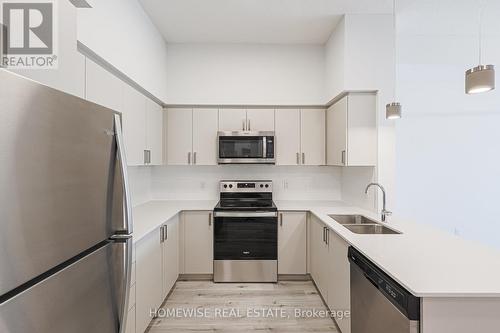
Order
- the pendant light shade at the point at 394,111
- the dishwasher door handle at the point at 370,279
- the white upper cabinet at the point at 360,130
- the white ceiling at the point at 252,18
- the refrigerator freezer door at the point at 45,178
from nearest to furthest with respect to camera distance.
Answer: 1. the refrigerator freezer door at the point at 45,178
2. the dishwasher door handle at the point at 370,279
3. the pendant light shade at the point at 394,111
4. the white ceiling at the point at 252,18
5. the white upper cabinet at the point at 360,130

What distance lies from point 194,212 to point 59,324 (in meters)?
2.44

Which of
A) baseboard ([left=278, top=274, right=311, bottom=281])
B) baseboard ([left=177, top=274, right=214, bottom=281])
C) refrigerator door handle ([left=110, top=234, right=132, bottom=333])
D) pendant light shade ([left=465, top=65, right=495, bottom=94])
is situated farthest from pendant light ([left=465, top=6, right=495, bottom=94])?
baseboard ([left=177, top=274, right=214, bottom=281])

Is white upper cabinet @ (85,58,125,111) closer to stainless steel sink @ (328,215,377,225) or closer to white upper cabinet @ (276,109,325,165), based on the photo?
white upper cabinet @ (276,109,325,165)

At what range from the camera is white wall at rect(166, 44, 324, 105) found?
136 inches

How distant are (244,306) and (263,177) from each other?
5.41 feet

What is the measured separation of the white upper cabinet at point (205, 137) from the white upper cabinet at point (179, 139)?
0.06 metres

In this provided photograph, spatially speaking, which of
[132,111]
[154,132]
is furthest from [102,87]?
[154,132]

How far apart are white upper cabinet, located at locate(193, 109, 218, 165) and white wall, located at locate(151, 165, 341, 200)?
0.98 feet

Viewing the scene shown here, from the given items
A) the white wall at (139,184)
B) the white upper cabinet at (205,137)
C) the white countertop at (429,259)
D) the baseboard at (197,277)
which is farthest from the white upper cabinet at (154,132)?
the baseboard at (197,277)

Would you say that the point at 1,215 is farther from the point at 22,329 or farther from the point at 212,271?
the point at 212,271

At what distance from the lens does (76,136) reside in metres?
0.88

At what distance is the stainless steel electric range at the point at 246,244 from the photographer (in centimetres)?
317

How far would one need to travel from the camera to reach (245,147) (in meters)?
3.38

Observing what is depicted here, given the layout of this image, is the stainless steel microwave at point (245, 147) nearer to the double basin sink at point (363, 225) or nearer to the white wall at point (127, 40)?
the white wall at point (127, 40)
